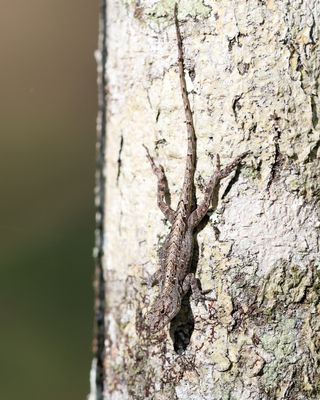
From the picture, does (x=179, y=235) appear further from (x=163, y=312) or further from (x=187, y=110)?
(x=187, y=110)

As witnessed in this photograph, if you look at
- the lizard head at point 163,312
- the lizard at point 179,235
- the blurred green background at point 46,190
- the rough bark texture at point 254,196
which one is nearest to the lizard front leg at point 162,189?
the lizard at point 179,235

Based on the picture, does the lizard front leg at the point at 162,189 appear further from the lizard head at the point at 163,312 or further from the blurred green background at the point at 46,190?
the blurred green background at the point at 46,190

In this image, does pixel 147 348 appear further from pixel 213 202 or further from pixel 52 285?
pixel 52 285

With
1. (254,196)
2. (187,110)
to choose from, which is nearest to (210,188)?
(254,196)

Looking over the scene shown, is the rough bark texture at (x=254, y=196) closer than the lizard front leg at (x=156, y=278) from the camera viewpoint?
Yes

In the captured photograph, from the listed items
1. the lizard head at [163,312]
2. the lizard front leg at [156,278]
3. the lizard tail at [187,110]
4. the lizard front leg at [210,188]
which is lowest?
the lizard head at [163,312]

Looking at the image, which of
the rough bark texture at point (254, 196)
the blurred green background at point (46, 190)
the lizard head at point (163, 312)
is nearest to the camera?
the rough bark texture at point (254, 196)

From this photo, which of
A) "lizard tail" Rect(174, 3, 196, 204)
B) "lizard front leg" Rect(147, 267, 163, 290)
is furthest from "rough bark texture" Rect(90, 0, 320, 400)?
"lizard front leg" Rect(147, 267, 163, 290)
